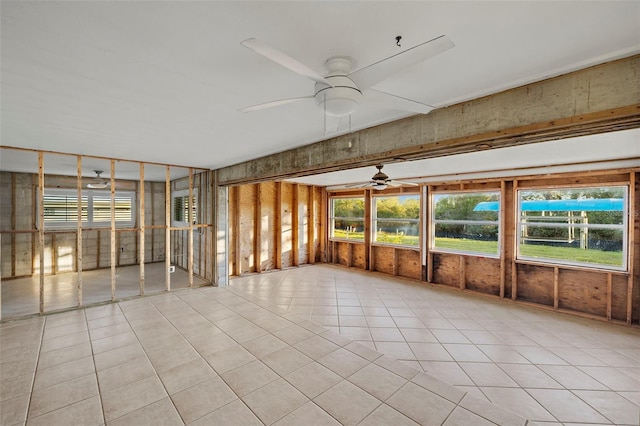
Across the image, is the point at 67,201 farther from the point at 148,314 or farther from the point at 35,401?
the point at 35,401

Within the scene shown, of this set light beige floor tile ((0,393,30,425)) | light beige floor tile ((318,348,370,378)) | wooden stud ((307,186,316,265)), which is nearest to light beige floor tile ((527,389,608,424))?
light beige floor tile ((318,348,370,378))

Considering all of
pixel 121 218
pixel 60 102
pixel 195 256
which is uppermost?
pixel 60 102

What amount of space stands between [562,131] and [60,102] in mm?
4236

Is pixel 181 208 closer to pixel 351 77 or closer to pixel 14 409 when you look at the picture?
pixel 14 409

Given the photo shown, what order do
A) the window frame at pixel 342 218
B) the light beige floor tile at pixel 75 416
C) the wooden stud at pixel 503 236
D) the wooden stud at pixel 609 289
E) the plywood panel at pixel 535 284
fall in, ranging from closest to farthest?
the light beige floor tile at pixel 75 416 < the wooden stud at pixel 609 289 < the plywood panel at pixel 535 284 < the wooden stud at pixel 503 236 < the window frame at pixel 342 218

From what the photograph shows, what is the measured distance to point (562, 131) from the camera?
1.88 meters

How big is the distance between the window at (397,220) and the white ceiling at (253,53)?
5.11m

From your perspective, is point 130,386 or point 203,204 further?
point 203,204

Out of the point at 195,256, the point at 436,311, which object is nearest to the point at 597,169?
the point at 436,311

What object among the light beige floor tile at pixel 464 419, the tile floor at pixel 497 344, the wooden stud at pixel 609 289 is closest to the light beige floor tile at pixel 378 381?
the tile floor at pixel 497 344

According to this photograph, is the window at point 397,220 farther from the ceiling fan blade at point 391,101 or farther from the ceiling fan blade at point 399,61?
the ceiling fan blade at point 399,61

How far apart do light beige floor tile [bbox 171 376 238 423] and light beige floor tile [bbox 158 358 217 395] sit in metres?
0.08

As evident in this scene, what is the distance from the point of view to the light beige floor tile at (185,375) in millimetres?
2593

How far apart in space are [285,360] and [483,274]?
510 centimetres
